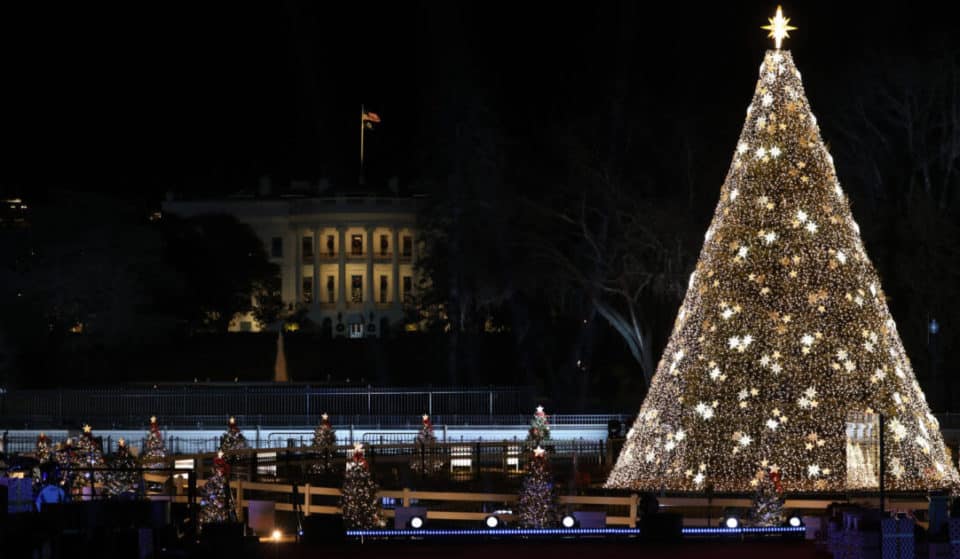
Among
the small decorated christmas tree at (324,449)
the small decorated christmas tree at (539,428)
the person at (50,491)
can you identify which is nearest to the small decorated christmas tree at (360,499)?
the person at (50,491)

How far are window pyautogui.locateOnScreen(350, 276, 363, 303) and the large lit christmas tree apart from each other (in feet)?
333

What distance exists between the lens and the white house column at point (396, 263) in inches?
5143

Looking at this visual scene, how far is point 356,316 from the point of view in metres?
131

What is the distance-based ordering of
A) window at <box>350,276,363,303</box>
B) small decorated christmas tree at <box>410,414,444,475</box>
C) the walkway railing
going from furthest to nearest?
1. window at <box>350,276,363,303</box>
2. the walkway railing
3. small decorated christmas tree at <box>410,414,444,475</box>

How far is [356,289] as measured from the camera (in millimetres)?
133250

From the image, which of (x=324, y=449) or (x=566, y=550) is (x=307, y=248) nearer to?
(x=324, y=449)

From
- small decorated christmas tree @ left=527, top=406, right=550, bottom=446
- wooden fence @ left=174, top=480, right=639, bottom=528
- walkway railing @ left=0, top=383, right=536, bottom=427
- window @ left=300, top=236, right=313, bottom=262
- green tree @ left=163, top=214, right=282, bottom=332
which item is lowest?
wooden fence @ left=174, top=480, right=639, bottom=528

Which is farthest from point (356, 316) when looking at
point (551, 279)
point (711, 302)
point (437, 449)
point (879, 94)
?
point (711, 302)

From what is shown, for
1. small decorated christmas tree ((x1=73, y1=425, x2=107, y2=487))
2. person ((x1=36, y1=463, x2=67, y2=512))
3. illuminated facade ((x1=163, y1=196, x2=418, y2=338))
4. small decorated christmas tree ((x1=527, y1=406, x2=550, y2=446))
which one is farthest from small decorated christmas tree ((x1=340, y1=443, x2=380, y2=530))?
illuminated facade ((x1=163, y1=196, x2=418, y2=338))

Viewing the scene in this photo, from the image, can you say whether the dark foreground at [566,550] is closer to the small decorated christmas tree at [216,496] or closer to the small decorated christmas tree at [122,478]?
the small decorated christmas tree at [216,496]

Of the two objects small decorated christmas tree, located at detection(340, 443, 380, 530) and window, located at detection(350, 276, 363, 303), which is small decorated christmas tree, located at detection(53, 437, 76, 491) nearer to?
small decorated christmas tree, located at detection(340, 443, 380, 530)

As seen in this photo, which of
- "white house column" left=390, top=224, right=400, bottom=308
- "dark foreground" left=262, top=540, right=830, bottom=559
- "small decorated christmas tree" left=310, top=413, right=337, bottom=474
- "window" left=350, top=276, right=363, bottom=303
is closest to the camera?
"dark foreground" left=262, top=540, right=830, bottom=559

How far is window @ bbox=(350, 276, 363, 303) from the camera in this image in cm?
13212

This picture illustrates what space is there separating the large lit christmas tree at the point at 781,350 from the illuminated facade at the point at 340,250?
96.3m
